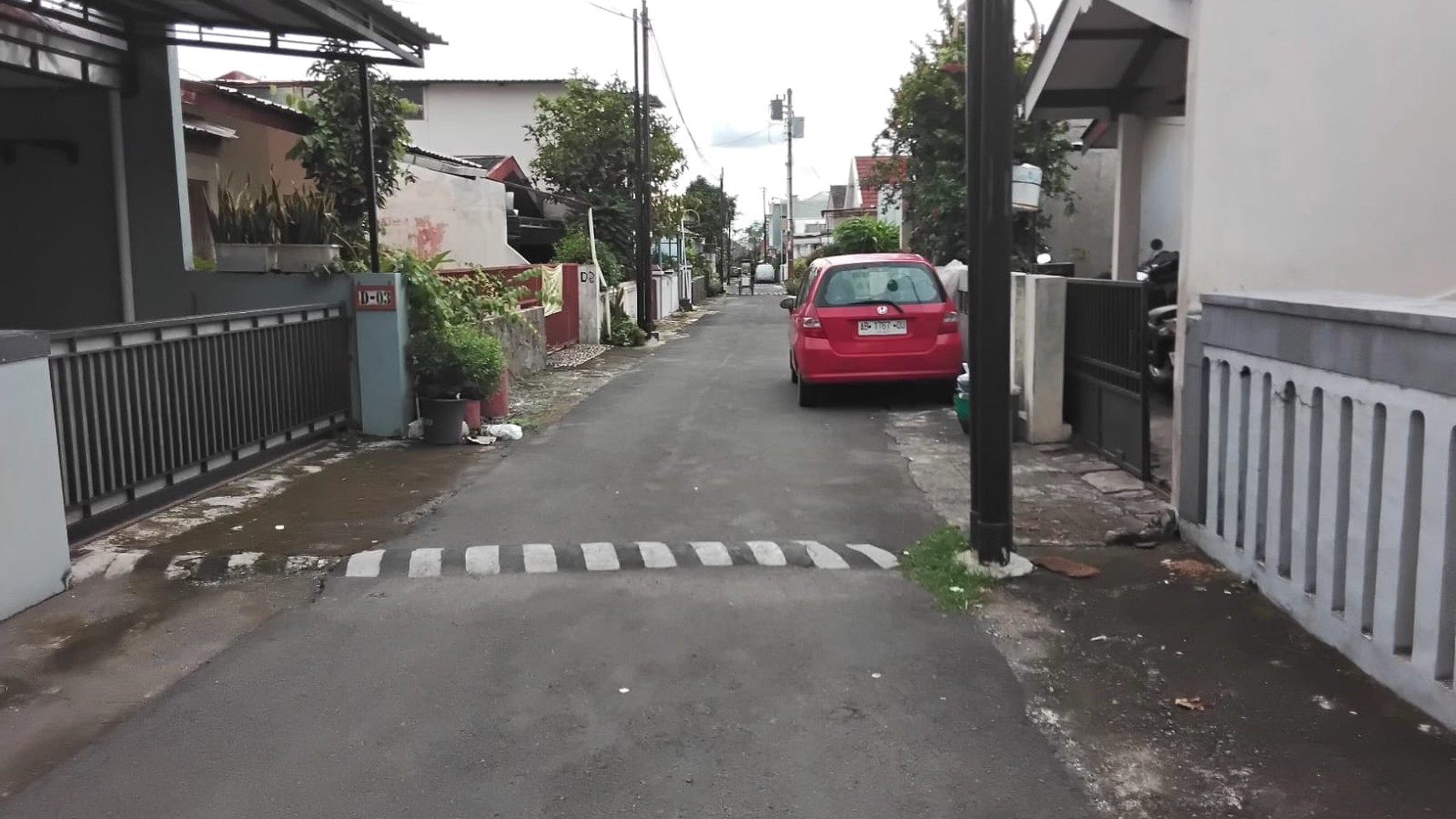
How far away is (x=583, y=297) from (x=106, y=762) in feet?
59.8

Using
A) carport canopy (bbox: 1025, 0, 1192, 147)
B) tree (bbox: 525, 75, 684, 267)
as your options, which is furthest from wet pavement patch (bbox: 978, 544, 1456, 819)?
tree (bbox: 525, 75, 684, 267)

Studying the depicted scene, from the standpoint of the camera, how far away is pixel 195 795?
340 centimetres

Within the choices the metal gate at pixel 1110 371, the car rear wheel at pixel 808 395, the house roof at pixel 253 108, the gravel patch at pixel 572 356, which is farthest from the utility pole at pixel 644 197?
the metal gate at pixel 1110 371

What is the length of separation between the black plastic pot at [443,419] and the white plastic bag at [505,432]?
1.39 feet

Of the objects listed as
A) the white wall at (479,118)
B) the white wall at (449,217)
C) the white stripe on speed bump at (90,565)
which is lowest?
the white stripe on speed bump at (90,565)

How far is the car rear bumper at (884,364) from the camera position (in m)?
11.3

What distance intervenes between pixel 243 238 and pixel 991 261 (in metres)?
7.42

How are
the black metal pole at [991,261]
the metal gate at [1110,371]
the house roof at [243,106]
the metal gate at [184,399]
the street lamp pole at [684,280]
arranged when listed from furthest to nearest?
the street lamp pole at [684,280] → the house roof at [243,106] → the metal gate at [1110,371] → the metal gate at [184,399] → the black metal pole at [991,261]

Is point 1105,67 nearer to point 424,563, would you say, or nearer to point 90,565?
point 424,563

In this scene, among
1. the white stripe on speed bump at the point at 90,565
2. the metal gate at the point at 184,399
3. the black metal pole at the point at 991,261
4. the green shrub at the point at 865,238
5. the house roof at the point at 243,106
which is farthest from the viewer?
the green shrub at the point at 865,238

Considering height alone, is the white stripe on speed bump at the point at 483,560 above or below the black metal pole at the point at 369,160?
below

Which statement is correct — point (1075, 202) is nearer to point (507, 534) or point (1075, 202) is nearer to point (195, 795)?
point (507, 534)

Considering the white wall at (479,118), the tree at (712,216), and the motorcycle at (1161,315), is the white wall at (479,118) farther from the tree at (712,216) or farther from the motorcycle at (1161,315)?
the motorcycle at (1161,315)

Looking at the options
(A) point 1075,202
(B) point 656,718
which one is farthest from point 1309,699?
(A) point 1075,202
